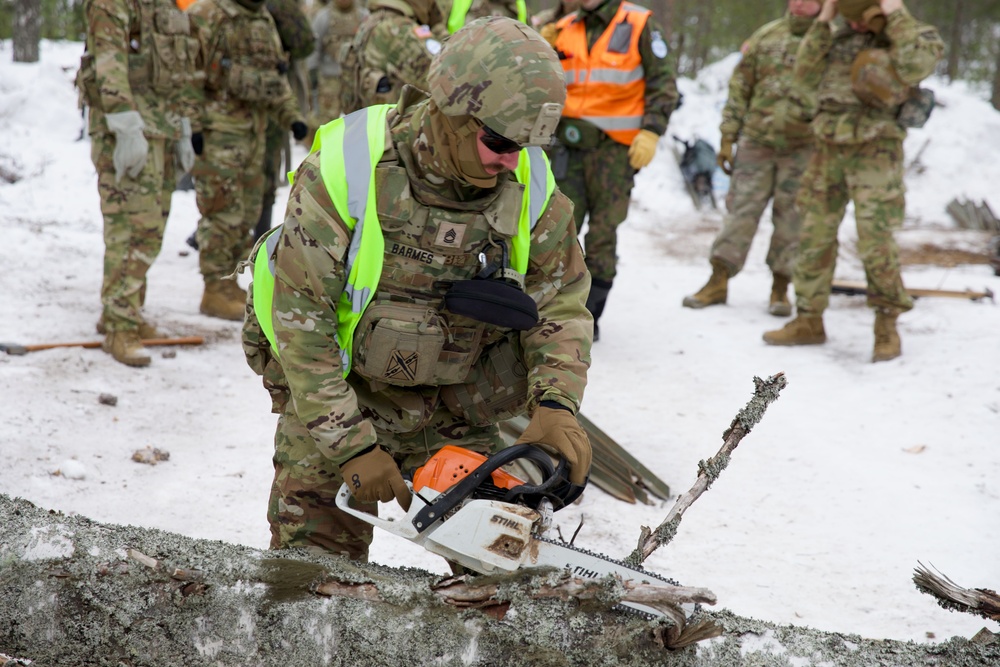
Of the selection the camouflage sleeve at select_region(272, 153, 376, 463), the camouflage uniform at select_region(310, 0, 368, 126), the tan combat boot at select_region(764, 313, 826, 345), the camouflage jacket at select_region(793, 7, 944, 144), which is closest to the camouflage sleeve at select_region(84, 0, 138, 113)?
the camouflage sleeve at select_region(272, 153, 376, 463)

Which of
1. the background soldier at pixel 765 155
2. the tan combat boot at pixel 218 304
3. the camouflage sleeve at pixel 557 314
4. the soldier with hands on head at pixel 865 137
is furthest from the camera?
the background soldier at pixel 765 155

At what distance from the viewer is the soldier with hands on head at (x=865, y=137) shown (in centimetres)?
560

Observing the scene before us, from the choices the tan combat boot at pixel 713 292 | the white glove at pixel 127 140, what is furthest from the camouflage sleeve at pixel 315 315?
the tan combat boot at pixel 713 292

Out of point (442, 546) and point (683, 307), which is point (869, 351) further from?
point (442, 546)

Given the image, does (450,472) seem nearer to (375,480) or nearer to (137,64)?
(375,480)

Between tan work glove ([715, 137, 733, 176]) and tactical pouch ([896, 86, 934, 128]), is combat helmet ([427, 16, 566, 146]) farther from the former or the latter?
tan work glove ([715, 137, 733, 176])

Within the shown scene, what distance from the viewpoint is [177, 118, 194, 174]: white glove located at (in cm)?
539

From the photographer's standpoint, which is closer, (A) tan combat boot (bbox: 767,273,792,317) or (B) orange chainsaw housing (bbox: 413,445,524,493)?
(B) orange chainsaw housing (bbox: 413,445,524,493)

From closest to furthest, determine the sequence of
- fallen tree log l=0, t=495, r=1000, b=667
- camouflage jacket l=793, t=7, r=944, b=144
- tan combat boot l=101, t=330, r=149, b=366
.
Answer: fallen tree log l=0, t=495, r=1000, b=667, tan combat boot l=101, t=330, r=149, b=366, camouflage jacket l=793, t=7, r=944, b=144

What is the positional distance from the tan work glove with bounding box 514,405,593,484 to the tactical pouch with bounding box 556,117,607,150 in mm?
3747

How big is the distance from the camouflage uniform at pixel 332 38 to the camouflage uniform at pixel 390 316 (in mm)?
9128

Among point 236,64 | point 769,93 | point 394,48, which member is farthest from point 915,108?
point 236,64

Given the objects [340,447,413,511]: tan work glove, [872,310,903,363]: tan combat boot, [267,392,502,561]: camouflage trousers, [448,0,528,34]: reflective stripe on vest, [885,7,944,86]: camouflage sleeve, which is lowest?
[872,310,903,363]: tan combat boot

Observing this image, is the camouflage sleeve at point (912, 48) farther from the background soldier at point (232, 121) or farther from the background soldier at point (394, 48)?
the background soldier at point (232, 121)
